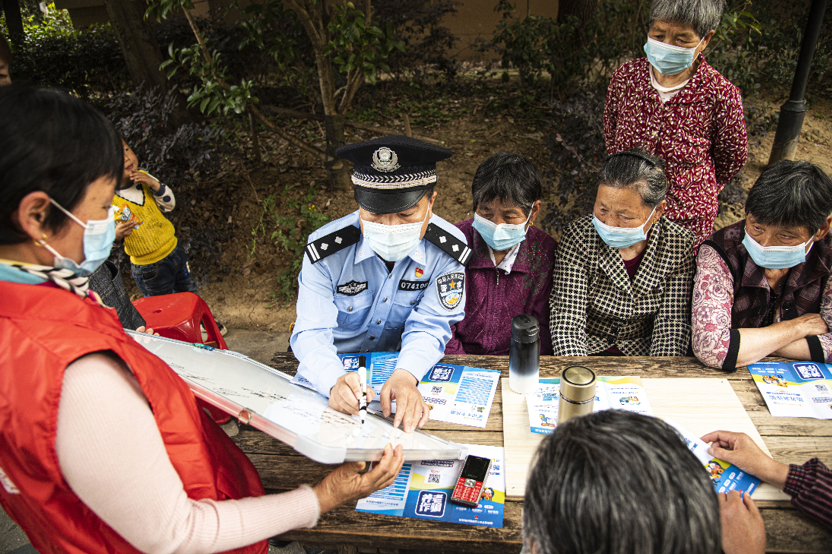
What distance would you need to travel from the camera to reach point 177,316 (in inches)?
118

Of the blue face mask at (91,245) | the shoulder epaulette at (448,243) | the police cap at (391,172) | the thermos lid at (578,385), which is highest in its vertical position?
the blue face mask at (91,245)

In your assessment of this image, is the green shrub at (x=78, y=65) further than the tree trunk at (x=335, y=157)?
Yes

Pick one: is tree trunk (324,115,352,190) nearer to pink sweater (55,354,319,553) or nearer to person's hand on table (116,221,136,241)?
person's hand on table (116,221,136,241)

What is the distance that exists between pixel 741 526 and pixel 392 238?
4.76 feet

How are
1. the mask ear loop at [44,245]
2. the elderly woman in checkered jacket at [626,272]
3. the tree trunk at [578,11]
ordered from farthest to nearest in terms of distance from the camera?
the tree trunk at [578,11]
the elderly woman in checkered jacket at [626,272]
the mask ear loop at [44,245]

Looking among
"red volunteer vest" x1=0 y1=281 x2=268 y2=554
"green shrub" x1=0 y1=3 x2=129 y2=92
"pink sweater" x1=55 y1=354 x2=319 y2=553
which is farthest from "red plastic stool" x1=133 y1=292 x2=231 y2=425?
"green shrub" x1=0 y1=3 x2=129 y2=92

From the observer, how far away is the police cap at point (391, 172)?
6.44 ft

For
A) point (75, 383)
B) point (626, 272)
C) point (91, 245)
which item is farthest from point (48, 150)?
point (626, 272)

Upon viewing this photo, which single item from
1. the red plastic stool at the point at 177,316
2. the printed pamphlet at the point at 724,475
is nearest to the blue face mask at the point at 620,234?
the printed pamphlet at the point at 724,475

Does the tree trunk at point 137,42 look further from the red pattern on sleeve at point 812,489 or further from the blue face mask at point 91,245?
the red pattern on sleeve at point 812,489

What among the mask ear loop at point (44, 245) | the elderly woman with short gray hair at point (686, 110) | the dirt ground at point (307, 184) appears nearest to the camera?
the mask ear loop at point (44, 245)

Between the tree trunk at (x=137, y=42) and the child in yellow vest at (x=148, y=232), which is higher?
the tree trunk at (x=137, y=42)

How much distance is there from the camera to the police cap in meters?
1.96

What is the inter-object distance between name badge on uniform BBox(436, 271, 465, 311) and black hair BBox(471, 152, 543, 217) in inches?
15.6
